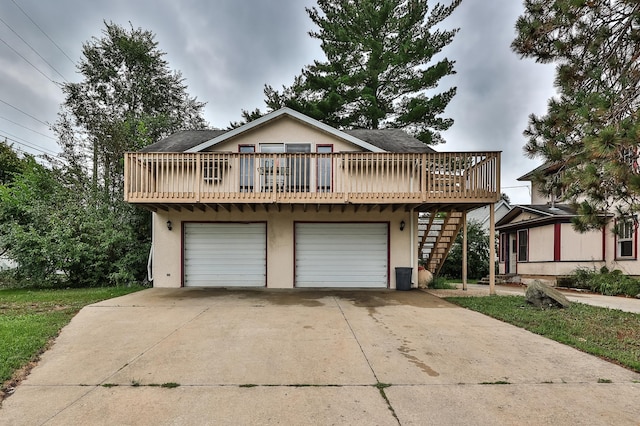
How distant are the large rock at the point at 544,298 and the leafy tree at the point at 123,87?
17625 millimetres

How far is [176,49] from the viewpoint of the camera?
20984 mm

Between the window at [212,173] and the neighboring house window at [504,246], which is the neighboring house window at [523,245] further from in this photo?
the window at [212,173]

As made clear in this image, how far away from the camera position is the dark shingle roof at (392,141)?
11091mm

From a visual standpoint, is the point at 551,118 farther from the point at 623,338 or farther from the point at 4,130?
the point at 4,130

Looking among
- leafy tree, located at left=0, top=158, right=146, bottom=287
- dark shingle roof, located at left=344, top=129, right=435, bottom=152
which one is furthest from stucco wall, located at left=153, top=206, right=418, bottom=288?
dark shingle roof, located at left=344, top=129, right=435, bottom=152

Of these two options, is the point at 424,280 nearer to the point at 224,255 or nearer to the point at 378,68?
the point at 224,255

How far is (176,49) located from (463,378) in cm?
2335

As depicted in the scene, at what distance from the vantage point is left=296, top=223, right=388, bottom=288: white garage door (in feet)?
35.0

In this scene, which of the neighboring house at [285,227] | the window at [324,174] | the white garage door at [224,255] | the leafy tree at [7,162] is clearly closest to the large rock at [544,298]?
the neighboring house at [285,227]

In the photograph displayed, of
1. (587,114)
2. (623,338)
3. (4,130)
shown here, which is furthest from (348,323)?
(4,130)

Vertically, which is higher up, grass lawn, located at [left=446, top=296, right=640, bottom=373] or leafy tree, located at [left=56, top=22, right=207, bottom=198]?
leafy tree, located at [left=56, top=22, right=207, bottom=198]

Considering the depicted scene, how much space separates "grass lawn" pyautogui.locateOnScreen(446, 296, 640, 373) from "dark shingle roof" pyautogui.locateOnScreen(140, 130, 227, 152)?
933 cm

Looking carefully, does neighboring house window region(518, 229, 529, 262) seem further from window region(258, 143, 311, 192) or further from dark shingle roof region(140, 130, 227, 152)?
dark shingle roof region(140, 130, 227, 152)

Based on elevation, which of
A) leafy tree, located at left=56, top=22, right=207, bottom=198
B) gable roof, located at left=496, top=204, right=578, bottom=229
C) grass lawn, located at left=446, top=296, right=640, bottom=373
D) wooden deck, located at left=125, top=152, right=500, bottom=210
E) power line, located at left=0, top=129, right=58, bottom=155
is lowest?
grass lawn, located at left=446, top=296, right=640, bottom=373
